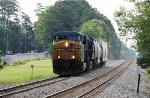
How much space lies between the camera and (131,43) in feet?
177

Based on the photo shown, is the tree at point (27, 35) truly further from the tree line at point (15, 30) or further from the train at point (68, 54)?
the train at point (68, 54)

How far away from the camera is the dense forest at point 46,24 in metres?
118

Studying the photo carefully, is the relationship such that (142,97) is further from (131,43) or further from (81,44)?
(131,43)

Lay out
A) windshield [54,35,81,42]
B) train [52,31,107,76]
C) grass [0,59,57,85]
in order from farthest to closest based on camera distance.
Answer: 1. windshield [54,35,81,42]
2. train [52,31,107,76]
3. grass [0,59,57,85]

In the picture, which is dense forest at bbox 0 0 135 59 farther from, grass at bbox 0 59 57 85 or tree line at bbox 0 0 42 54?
grass at bbox 0 59 57 85

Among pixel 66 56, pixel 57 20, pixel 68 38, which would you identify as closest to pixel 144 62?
pixel 68 38

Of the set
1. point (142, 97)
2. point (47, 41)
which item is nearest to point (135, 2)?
point (142, 97)

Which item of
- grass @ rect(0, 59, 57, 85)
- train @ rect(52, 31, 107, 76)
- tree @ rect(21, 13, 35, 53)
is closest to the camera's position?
grass @ rect(0, 59, 57, 85)

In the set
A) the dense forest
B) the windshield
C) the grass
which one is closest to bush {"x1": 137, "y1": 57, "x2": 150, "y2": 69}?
the grass

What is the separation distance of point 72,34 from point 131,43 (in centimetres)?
1731

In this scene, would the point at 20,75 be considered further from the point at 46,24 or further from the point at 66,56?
the point at 46,24

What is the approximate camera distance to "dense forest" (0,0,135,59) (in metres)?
118

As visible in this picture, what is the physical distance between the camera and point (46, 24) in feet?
394

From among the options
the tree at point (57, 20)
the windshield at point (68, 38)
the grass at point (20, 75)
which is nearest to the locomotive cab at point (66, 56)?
the windshield at point (68, 38)
